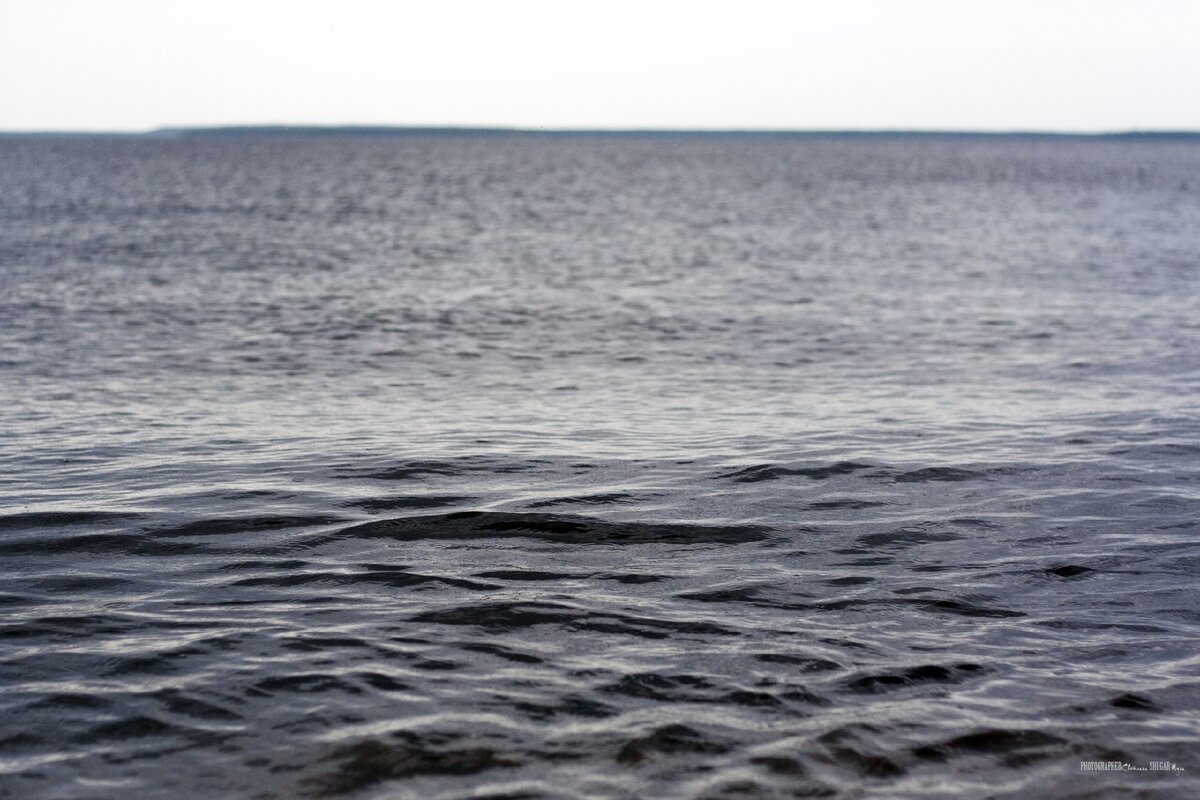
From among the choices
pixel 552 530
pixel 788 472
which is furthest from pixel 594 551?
pixel 788 472

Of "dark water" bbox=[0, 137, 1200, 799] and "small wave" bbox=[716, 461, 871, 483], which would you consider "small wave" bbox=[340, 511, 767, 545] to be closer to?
"dark water" bbox=[0, 137, 1200, 799]

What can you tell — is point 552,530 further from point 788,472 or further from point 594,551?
point 788,472

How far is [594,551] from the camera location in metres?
9.91

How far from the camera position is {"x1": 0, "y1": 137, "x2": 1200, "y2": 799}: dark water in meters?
6.56

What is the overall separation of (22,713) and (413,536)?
12.5ft

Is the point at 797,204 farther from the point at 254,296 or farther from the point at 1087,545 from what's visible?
the point at 1087,545

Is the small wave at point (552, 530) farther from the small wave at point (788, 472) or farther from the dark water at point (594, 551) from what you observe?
the small wave at point (788, 472)

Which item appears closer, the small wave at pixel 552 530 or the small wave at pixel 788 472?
the small wave at pixel 552 530

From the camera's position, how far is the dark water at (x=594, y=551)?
656 cm

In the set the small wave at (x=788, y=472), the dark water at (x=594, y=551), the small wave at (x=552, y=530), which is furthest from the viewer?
the small wave at (x=788, y=472)

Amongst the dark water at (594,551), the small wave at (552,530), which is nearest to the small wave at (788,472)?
the dark water at (594,551)

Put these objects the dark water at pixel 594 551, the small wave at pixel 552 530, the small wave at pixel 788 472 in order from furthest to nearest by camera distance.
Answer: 1. the small wave at pixel 788 472
2. the small wave at pixel 552 530
3. the dark water at pixel 594 551

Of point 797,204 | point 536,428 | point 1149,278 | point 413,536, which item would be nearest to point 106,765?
point 413,536

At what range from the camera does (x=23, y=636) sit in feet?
26.2
